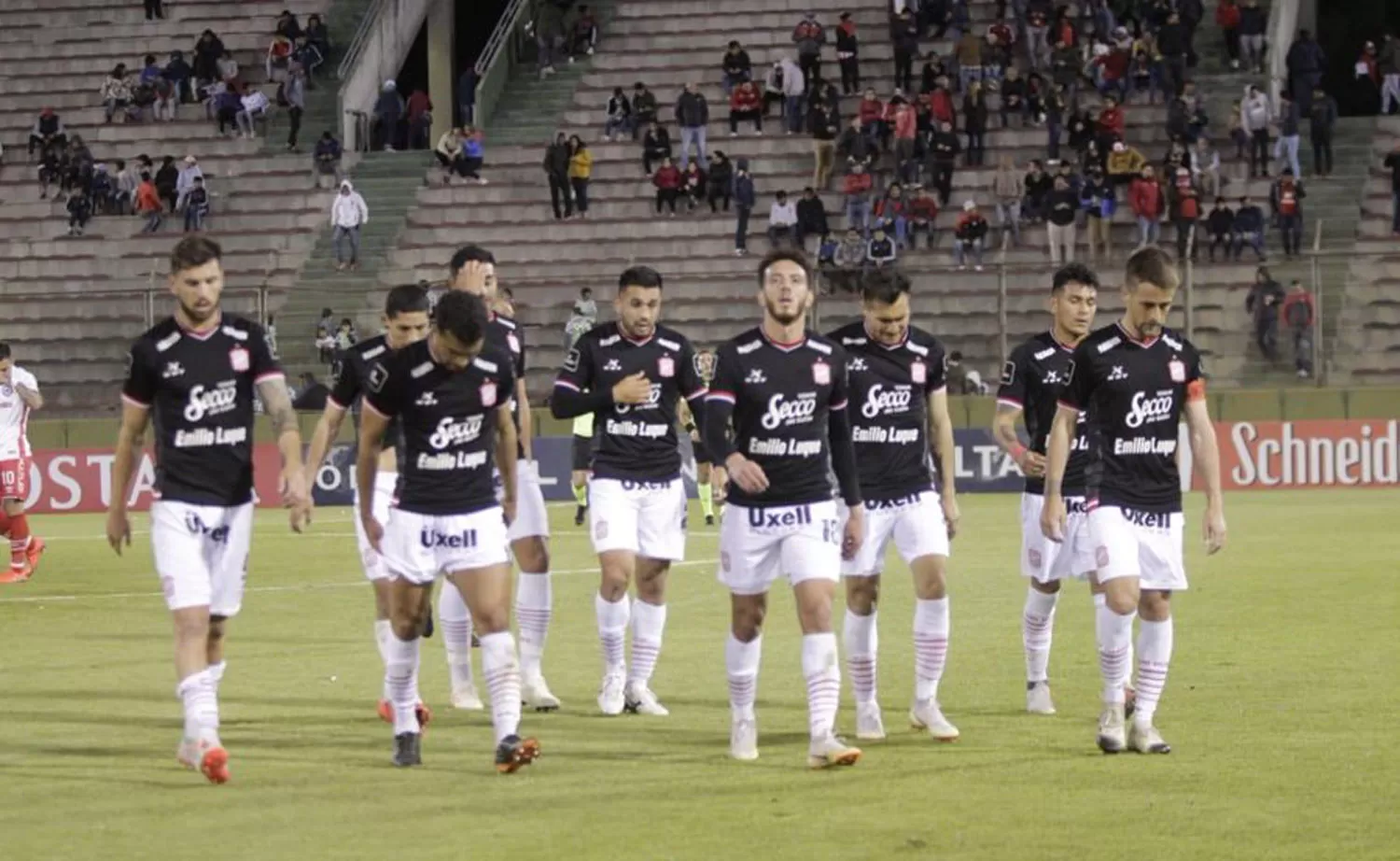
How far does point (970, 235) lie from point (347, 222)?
12.0 metres

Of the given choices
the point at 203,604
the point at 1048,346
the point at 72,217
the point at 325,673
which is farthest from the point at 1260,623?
the point at 72,217

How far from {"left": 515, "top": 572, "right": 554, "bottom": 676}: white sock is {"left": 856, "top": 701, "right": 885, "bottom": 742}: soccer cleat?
2.20 m

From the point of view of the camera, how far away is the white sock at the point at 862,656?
1252cm

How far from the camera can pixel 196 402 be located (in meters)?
11.4

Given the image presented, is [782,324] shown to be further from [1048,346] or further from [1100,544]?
[1048,346]

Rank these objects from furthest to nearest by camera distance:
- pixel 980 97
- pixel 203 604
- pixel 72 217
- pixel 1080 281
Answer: pixel 72 217 < pixel 980 97 < pixel 1080 281 < pixel 203 604

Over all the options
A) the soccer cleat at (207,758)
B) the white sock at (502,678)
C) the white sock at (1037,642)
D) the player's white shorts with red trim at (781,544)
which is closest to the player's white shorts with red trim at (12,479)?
the white sock at (1037,642)

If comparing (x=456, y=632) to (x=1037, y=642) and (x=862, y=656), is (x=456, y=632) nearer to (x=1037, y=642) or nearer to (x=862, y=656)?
(x=862, y=656)

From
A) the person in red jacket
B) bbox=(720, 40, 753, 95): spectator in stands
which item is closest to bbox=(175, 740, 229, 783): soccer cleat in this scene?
the person in red jacket

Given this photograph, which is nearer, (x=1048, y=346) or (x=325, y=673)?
(x=1048, y=346)

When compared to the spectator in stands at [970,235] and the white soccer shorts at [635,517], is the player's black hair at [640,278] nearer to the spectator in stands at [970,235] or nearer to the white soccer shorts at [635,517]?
the white soccer shorts at [635,517]

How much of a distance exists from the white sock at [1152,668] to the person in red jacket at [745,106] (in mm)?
37994

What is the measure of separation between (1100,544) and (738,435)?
5.78 ft

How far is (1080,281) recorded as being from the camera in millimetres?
13461
